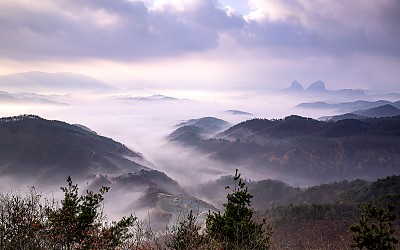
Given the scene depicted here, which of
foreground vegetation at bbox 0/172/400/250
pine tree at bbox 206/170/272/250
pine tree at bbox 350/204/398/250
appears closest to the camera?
pine tree at bbox 350/204/398/250

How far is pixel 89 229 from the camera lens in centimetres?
2577

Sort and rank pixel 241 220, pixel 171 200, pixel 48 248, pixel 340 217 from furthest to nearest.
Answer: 1. pixel 171 200
2. pixel 340 217
3. pixel 241 220
4. pixel 48 248

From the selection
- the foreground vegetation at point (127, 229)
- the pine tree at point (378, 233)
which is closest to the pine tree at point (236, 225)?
the foreground vegetation at point (127, 229)

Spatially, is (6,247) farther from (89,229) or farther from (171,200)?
(171,200)

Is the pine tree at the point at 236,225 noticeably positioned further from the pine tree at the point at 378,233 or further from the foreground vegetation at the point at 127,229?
the pine tree at the point at 378,233

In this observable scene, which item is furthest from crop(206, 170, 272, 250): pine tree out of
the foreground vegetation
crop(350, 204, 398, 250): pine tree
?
crop(350, 204, 398, 250): pine tree

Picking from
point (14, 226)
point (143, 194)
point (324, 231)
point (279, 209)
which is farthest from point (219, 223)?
point (143, 194)

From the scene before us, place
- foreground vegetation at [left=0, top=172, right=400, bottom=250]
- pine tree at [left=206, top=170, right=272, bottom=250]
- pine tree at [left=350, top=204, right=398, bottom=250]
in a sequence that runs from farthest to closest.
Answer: pine tree at [left=206, top=170, right=272, bottom=250] → foreground vegetation at [left=0, top=172, right=400, bottom=250] → pine tree at [left=350, top=204, right=398, bottom=250]

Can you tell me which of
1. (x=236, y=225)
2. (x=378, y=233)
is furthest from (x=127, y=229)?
(x=378, y=233)

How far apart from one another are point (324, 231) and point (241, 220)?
10925 cm

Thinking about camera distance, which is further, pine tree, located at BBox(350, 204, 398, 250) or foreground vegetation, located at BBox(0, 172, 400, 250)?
foreground vegetation, located at BBox(0, 172, 400, 250)

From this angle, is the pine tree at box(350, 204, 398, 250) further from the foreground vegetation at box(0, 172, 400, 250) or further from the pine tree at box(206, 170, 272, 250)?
the pine tree at box(206, 170, 272, 250)

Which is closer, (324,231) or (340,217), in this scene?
(324,231)

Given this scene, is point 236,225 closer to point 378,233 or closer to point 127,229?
point 127,229
